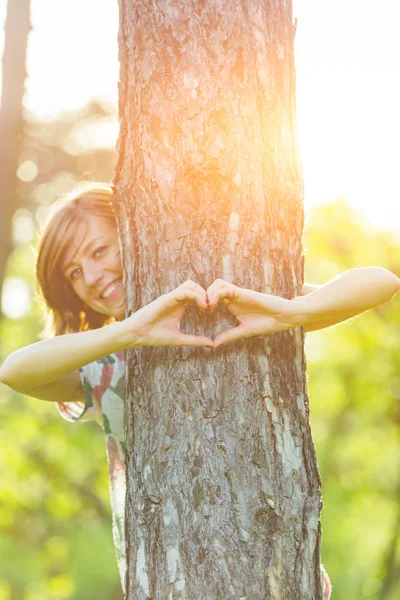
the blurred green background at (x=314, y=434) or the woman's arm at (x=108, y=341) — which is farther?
the blurred green background at (x=314, y=434)

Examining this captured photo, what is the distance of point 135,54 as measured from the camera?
7.77 ft

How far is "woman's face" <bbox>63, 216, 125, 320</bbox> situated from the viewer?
3143 mm

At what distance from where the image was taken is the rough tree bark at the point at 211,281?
213 cm

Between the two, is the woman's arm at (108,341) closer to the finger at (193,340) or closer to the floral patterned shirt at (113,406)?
the finger at (193,340)

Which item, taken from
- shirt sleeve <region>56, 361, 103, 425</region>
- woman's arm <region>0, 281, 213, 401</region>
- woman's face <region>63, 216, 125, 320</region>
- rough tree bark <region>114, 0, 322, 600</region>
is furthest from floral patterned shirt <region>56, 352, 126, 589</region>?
rough tree bark <region>114, 0, 322, 600</region>

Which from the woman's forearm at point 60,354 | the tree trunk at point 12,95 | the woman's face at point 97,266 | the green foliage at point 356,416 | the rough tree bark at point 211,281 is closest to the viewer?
the rough tree bark at point 211,281

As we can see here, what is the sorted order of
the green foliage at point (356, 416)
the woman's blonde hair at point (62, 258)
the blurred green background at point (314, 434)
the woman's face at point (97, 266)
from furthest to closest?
the blurred green background at point (314, 434) → the green foliage at point (356, 416) → the woman's blonde hair at point (62, 258) → the woman's face at point (97, 266)

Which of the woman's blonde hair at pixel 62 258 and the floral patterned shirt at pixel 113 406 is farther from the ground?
the woman's blonde hair at pixel 62 258

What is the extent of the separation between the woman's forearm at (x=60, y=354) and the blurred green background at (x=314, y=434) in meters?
10.6

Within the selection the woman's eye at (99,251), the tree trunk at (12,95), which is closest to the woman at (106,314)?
the woman's eye at (99,251)

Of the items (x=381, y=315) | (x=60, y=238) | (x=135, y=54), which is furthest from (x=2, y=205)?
(x=381, y=315)

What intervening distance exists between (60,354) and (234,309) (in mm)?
561

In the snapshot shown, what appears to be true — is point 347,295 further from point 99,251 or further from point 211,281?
point 99,251

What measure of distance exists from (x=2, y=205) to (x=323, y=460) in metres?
11.6
